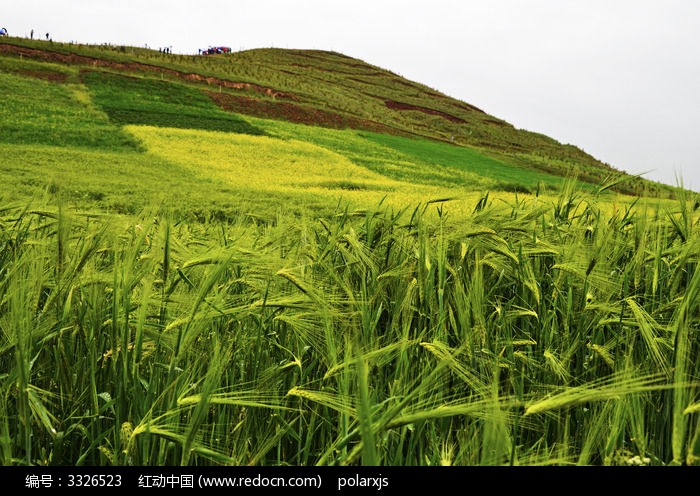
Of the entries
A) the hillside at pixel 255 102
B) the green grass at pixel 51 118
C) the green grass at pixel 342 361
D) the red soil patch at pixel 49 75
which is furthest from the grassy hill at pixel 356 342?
the red soil patch at pixel 49 75

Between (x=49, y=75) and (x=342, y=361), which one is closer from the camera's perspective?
(x=342, y=361)

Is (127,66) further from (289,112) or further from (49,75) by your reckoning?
(289,112)

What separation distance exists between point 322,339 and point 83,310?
700 mm

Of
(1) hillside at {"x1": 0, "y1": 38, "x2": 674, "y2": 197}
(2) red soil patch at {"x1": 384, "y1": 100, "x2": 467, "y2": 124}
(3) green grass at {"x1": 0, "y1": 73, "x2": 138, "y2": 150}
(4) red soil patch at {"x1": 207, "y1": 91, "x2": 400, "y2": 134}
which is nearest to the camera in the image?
(3) green grass at {"x1": 0, "y1": 73, "x2": 138, "y2": 150}

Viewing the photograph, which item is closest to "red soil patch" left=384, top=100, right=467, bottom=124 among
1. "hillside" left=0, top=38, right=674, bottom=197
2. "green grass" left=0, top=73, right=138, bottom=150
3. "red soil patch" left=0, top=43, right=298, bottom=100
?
"hillside" left=0, top=38, right=674, bottom=197

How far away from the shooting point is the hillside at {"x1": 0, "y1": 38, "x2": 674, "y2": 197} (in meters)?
34.3

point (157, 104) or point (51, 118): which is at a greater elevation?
point (157, 104)

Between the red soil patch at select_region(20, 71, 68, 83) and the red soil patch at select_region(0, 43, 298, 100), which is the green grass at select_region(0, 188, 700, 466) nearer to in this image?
the red soil patch at select_region(20, 71, 68, 83)

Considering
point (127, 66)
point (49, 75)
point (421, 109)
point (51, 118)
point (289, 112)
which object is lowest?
point (51, 118)

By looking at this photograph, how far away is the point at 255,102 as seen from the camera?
137 ft

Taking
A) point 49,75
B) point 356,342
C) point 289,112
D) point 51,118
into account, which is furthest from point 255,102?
point 356,342

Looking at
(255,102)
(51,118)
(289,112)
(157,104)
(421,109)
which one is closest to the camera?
(51,118)
